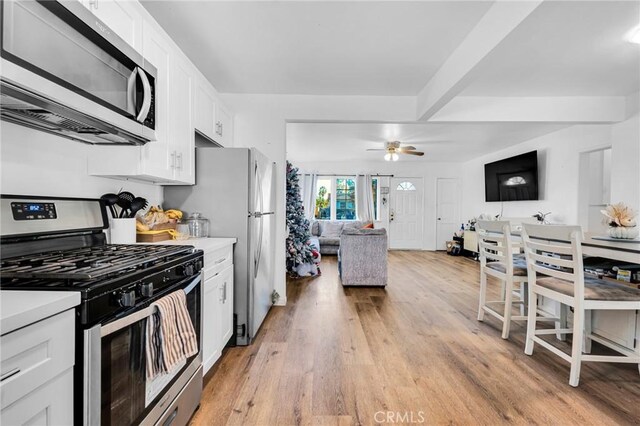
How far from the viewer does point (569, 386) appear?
1.92 metres

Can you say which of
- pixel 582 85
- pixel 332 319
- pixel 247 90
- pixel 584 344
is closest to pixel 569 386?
pixel 584 344

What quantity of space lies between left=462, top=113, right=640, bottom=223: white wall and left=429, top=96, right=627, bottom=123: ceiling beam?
257mm

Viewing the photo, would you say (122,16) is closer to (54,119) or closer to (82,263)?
(54,119)

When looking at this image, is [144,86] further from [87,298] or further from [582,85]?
[582,85]

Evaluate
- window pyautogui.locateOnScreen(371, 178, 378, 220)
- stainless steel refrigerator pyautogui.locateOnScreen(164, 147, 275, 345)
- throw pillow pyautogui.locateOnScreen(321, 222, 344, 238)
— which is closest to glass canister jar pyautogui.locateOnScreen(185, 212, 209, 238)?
stainless steel refrigerator pyautogui.locateOnScreen(164, 147, 275, 345)

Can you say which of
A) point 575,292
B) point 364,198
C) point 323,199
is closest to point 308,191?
point 323,199

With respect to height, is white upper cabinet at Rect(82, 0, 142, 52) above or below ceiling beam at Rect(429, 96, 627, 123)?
below

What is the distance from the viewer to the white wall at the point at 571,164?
331 centimetres

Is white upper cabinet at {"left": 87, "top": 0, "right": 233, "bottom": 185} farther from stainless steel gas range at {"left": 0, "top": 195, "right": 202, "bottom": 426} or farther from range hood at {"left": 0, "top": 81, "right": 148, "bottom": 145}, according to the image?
stainless steel gas range at {"left": 0, "top": 195, "right": 202, "bottom": 426}

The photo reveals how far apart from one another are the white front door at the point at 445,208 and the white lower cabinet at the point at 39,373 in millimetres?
8272

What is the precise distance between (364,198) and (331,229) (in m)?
1.32

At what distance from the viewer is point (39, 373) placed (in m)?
0.77

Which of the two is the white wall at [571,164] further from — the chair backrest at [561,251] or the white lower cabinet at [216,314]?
the white lower cabinet at [216,314]

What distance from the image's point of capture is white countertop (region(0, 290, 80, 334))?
70 cm
